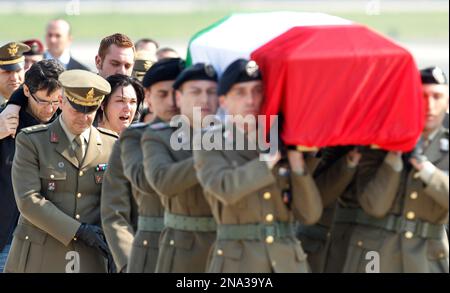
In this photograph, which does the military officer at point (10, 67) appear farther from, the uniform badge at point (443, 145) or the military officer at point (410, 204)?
the uniform badge at point (443, 145)

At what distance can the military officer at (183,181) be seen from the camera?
714 centimetres

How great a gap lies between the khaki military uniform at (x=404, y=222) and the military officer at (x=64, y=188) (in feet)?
6.66

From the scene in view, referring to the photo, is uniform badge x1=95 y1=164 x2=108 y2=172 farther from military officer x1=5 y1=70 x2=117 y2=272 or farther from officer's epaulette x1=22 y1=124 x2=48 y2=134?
officer's epaulette x1=22 y1=124 x2=48 y2=134

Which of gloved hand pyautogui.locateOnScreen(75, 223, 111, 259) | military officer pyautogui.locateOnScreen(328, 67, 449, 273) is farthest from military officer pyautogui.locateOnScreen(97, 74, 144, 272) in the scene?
military officer pyautogui.locateOnScreen(328, 67, 449, 273)

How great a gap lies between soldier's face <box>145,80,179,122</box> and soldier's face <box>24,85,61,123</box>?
208 centimetres

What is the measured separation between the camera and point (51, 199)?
8.88 metres

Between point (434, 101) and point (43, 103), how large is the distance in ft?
12.0

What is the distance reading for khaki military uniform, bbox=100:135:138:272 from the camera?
835 centimetres

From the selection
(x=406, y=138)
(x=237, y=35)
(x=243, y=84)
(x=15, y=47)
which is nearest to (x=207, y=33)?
(x=237, y=35)

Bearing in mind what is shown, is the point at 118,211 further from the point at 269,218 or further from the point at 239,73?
the point at 239,73

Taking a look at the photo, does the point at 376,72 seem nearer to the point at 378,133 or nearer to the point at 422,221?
the point at 378,133

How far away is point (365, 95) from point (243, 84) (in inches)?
24.3

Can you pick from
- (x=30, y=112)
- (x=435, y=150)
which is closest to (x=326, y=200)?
(x=435, y=150)

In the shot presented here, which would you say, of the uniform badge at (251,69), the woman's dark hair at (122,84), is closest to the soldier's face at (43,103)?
the woman's dark hair at (122,84)
